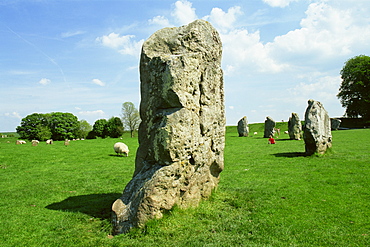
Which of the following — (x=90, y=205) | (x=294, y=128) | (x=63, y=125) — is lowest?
(x=90, y=205)

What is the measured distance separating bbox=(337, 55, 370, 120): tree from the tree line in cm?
4646

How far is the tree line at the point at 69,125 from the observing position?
1984 inches

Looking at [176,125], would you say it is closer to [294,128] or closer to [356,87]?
[294,128]

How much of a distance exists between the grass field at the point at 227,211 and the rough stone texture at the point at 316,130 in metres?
2.42

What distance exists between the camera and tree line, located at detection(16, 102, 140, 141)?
50406mm

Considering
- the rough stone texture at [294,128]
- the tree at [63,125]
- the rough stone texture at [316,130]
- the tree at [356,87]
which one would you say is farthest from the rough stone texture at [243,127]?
the tree at [63,125]

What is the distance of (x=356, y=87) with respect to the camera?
5603cm

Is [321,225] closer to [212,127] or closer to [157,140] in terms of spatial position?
[212,127]

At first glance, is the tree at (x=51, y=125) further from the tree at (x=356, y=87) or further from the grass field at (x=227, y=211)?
the tree at (x=356, y=87)

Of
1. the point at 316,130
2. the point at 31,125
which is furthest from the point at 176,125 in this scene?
the point at 31,125

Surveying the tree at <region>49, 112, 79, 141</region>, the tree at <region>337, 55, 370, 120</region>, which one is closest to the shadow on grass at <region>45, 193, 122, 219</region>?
the tree at <region>49, 112, 79, 141</region>

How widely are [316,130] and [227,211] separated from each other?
9.90 meters

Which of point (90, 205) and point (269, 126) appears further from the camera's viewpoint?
point (269, 126)

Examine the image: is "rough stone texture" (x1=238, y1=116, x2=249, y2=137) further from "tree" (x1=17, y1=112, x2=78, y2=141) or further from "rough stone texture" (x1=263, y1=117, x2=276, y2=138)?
"tree" (x1=17, y1=112, x2=78, y2=141)
